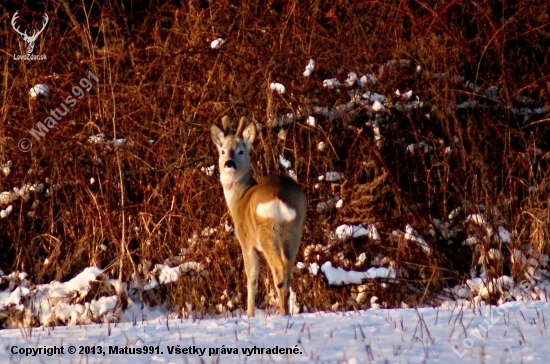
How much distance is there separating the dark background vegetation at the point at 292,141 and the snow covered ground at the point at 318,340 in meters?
3.42

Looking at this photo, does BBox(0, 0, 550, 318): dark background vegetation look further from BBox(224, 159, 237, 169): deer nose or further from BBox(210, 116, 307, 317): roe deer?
BBox(210, 116, 307, 317): roe deer

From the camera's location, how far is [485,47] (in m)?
9.46

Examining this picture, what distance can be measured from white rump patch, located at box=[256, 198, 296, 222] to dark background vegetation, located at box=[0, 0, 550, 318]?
238cm

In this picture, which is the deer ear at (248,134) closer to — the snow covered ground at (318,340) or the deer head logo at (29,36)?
the snow covered ground at (318,340)

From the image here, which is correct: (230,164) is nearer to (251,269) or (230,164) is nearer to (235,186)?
(235,186)

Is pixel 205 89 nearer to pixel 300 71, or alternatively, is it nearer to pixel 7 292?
pixel 300 71

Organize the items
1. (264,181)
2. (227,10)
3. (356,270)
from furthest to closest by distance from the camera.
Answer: (227,10) < (356,270) < (264,181)

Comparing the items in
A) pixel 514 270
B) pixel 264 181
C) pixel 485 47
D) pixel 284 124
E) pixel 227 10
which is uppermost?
pixel 227 10

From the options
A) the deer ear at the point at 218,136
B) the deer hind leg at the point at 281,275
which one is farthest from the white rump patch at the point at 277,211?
the deer ear at the point at 218,136

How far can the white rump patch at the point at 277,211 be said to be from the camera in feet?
22.5

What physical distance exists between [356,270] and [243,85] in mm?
2166

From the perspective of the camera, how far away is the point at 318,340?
16.5 feet

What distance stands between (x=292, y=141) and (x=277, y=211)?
9.03 feet

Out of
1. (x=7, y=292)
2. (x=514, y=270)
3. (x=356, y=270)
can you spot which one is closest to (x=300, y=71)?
(x=356, y=270)
